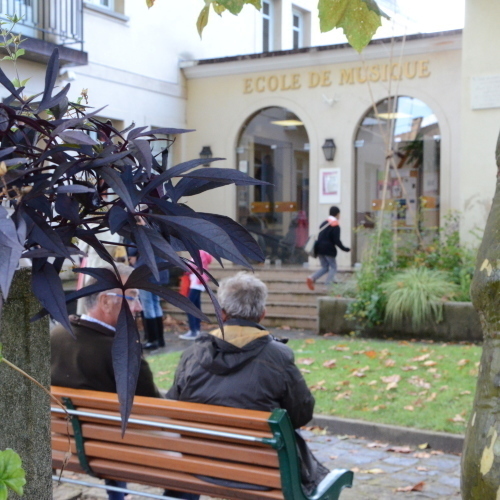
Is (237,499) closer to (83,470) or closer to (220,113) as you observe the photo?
(83,470)

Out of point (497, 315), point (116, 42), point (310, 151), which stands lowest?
point (497, 315)

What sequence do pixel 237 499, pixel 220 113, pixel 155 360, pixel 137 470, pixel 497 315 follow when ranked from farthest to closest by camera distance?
pixel 220 113, pixel 155 360, pixel 137 470, pixel 237 499, pixel 497 315

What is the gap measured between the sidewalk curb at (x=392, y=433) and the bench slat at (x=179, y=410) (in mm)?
3067

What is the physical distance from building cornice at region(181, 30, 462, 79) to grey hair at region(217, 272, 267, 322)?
1162 centimetres

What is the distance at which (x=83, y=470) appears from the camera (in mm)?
4145

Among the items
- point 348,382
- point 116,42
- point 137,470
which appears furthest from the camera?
point 116,42

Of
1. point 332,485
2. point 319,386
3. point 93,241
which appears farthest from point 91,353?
point 319,386

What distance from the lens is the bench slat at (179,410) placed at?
11.5ft

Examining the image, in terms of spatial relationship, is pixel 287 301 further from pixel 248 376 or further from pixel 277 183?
pixel 248 376

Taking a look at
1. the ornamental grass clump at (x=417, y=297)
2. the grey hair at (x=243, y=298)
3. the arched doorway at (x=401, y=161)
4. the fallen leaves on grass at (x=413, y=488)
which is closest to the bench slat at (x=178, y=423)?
the grey hair at (x=243, y=298)

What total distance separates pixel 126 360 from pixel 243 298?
2.79m

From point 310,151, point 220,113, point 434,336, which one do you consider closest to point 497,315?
point 434,336

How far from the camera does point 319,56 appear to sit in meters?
17.3

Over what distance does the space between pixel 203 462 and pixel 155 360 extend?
6.32 metres
